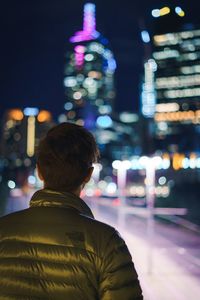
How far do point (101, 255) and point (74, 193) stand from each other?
0.25 meters

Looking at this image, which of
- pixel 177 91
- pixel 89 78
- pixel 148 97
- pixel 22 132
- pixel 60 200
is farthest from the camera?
pixel 89 78

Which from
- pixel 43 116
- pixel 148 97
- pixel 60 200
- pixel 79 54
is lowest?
pixel 60 200

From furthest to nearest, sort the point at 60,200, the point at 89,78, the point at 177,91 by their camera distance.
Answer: the point at 89,78 < the point at 177,91 < the point at 60,200

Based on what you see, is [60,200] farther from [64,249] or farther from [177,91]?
[177,91]

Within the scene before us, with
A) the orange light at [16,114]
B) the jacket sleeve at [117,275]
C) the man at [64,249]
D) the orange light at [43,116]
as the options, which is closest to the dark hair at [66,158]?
the man at [64,249]

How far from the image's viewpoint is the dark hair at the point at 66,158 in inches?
64.1

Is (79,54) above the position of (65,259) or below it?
above

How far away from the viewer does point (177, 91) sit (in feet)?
258

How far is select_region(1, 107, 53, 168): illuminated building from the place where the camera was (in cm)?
734

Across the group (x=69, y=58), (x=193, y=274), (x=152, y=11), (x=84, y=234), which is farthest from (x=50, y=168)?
(x=69, y=58)

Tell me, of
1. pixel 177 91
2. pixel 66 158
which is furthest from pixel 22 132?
pixel 177 91

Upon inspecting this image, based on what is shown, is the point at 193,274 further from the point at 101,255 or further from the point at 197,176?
the point at 197,176

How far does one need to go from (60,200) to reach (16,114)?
660 cm

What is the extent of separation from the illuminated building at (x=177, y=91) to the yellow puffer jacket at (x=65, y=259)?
57224mm
